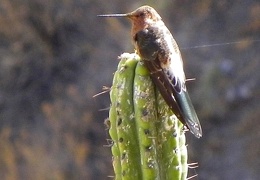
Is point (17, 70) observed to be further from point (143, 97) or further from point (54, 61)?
point (143, 97)

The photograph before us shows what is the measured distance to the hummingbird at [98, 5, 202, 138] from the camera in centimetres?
283

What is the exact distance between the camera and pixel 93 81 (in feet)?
27.0

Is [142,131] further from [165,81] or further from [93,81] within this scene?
[93,81]

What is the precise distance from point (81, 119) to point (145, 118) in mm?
5376

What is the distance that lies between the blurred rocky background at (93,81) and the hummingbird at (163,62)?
4449 millimetres

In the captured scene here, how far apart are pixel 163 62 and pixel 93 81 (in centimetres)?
530

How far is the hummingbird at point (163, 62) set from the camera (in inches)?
111

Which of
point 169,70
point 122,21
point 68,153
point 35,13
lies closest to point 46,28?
point 35,13

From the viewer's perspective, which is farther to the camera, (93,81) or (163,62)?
(93,81)

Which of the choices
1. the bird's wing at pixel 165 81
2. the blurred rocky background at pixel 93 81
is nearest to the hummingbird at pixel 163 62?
the bird's wing at pixel 165 81

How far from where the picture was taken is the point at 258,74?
25.6ft

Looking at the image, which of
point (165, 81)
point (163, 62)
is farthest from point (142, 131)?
point (163, 62)

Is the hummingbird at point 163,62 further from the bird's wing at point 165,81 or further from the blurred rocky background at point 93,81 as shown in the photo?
the blurred rocky background at point 93,81

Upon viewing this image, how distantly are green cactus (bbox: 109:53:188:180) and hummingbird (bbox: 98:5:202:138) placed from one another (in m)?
0.04
